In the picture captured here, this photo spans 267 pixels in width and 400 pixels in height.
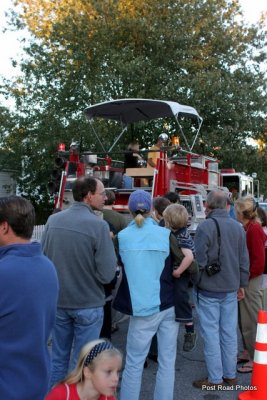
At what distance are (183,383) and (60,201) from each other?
5381mm

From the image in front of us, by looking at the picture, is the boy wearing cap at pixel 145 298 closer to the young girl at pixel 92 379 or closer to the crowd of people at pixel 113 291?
the crowd of people at pixel 113 291

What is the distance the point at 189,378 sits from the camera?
4.76m

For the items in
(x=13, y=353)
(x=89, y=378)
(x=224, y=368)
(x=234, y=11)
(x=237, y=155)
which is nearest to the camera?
(x=13, y=353)

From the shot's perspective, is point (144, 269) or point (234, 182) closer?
point (144, 269)

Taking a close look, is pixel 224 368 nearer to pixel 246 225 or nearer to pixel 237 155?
pixel 246 225

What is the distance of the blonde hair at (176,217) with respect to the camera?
4379mm

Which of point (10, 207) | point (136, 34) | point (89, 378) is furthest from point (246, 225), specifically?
point (136, 34)

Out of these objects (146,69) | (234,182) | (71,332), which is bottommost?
(71,332)

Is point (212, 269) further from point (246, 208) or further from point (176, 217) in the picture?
point (246, 208)

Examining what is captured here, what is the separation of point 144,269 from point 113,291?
1.51 m

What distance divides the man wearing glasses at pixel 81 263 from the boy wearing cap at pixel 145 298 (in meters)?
0.19

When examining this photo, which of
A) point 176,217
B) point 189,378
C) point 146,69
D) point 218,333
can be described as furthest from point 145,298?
point 146,69

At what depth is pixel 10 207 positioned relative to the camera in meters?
2.13

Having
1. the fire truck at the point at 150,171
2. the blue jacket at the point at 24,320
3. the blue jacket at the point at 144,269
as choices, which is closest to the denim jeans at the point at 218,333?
the blue jacket at the point at 144,269
